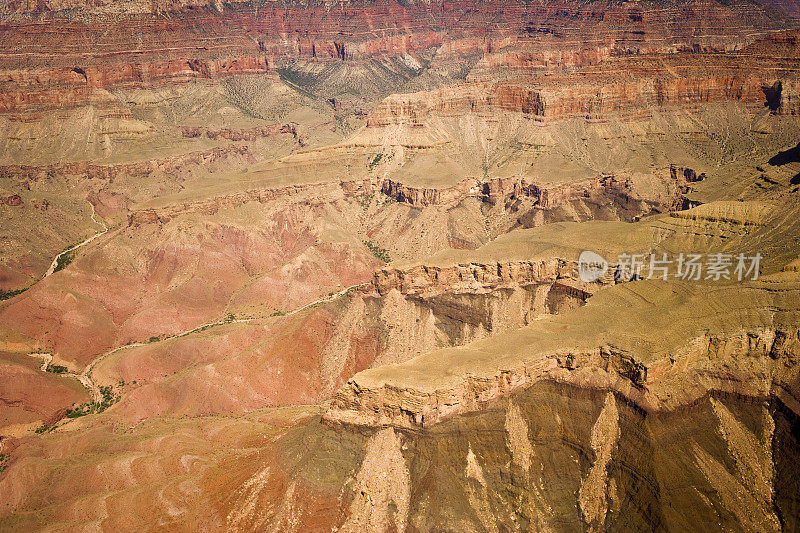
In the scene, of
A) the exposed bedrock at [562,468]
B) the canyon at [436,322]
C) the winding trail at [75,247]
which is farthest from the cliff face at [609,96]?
the exposed bedrock at [562,468]

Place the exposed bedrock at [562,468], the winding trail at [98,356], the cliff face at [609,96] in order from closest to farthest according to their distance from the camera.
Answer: the exposed bedrock at [562,468] → the winding trail at [98,356] → the cliff face at [609,96]

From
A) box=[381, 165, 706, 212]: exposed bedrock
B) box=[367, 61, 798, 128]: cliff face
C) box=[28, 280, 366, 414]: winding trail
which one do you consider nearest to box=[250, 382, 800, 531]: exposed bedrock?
box=[28, 280, 366, 414]: winding trail

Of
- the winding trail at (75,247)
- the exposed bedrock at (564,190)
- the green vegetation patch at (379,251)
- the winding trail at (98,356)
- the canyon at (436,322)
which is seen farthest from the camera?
the exposed bedrock at (564,190)

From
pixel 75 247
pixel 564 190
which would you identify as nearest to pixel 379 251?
pixel 564 190

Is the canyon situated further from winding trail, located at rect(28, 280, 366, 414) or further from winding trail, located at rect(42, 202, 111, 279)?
winding trail, located at rect(42, 202, 111, 279)

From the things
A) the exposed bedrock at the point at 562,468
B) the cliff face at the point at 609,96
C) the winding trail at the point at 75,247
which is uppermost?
the cliff face at the point at 609,96

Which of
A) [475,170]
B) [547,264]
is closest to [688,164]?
[475,170]

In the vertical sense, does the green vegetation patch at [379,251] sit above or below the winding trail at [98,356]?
above

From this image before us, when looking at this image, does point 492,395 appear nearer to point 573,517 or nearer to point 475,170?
point 573,517

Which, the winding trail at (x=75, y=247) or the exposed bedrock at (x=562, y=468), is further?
the winding trail at (x=75, y=247)

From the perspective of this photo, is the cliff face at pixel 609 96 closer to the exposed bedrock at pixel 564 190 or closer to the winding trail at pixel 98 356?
the exposed bedrock at pixel 564 190
